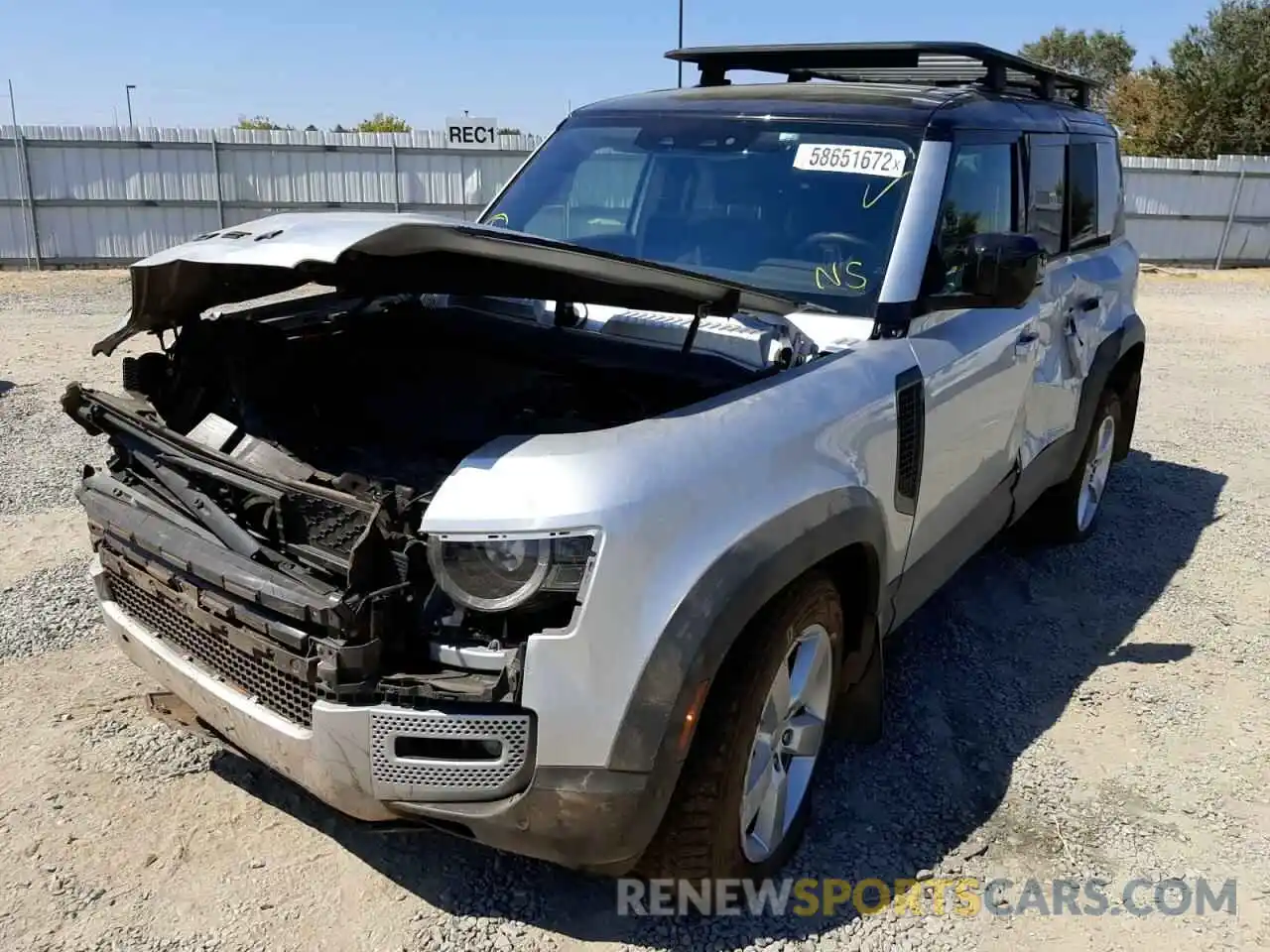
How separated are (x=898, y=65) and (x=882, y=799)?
9.96 feet

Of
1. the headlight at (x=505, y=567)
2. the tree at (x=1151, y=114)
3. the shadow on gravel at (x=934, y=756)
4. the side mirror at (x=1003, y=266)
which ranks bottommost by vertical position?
the shadow on gravel at (x=934, y=756)

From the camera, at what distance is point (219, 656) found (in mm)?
2518

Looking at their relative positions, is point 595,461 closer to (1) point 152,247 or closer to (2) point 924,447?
(2) point 924,447

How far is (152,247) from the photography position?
16141 millimetres

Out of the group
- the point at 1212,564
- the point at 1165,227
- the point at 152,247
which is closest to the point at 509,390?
the point at 1212,564

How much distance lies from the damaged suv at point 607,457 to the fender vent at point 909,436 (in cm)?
1

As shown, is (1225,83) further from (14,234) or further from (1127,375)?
(14,234)

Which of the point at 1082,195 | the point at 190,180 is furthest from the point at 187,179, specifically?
the point at 1082,195

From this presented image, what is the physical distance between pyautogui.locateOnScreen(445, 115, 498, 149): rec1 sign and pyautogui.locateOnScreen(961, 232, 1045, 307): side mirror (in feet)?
49.3

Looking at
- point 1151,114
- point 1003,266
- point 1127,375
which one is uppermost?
point 1151,114

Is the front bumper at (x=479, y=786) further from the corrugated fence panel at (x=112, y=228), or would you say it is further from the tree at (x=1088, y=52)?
the tree at (x=1088, y=52)

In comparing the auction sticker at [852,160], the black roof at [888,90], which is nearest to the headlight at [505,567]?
the auction sticker at [852,160]

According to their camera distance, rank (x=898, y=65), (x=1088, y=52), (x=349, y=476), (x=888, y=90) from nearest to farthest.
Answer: (x=349, y=476) < (x=888, y=90) < (x=898, y=65) < (x=1088, y=52)

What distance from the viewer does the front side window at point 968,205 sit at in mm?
3324
